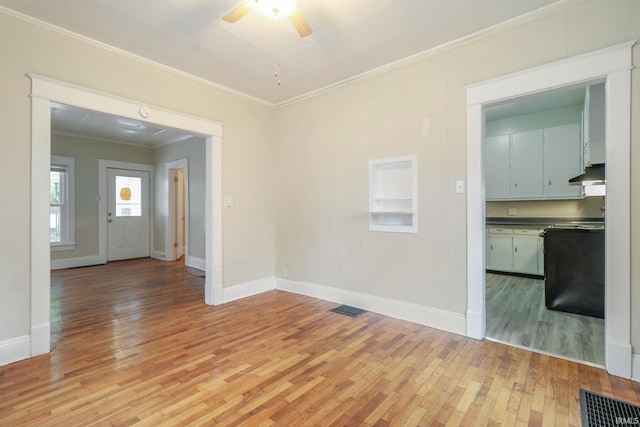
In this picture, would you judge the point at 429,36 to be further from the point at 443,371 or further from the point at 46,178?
the point at 46,178

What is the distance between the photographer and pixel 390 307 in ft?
11.1

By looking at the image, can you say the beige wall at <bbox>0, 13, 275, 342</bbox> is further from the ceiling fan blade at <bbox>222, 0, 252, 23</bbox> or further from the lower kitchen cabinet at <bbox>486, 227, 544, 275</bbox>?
the lower kitchen cabinet at <bbox>486, 227, 544, 275</bbox>

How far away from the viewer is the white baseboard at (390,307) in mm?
2937

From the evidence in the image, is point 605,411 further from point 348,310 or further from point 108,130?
point 108,130

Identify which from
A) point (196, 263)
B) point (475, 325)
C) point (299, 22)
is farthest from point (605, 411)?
point (196, 263)

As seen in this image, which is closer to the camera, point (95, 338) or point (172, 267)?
point (95, 338)

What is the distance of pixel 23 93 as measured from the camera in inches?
97.0

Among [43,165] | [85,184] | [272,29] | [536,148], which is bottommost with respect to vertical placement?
[43,165]

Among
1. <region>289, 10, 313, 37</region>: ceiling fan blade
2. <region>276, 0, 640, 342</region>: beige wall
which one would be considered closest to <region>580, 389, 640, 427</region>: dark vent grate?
<region>276, 0, 640, 342</region>: beige wall

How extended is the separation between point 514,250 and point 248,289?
4587mm

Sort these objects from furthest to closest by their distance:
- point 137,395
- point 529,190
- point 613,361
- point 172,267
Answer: point 172,267 → point 529,190 → point 613,361 → point 137,395

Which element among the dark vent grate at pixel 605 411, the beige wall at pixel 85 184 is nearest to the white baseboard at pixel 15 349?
the dark vent grate at pixel 605 411

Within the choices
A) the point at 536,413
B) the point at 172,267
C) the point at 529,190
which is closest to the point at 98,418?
the point at 536,413

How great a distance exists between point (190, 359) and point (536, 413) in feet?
7.89
